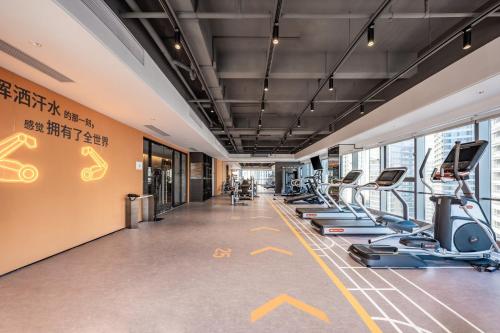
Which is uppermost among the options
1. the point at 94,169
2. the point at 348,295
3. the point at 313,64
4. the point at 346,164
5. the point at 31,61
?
the point at 313,64

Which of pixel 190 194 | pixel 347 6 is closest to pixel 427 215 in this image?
pixel 347 6

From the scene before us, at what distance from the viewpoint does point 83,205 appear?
5.25 metres

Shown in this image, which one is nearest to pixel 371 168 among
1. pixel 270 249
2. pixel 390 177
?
pixel 390 177

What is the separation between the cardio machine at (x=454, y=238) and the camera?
12.7 ft

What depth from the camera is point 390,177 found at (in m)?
5.42

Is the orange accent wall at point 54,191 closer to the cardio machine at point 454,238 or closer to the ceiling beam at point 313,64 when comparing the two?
the ceiling beam at point 313,64

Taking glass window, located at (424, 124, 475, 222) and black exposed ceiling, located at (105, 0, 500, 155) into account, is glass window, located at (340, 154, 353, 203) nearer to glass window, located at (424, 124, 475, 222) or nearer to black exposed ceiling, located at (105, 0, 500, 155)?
glass window, located at (424, 124, 475, 222)

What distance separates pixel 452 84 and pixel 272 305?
4.69m

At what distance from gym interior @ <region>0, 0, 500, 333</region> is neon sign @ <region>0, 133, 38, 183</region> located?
→ 0.08 feet

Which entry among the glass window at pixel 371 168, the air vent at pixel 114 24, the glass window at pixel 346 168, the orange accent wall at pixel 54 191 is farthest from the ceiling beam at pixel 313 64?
the glass window at pixel 346 168

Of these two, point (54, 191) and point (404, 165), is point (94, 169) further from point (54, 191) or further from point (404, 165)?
point (404, 165)

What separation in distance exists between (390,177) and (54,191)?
256 inches

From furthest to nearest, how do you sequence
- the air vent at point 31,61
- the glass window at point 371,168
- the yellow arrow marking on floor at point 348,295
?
the glass window at point 371,168, the air vent at point 31,61, the yellow arrow marking on floor at point 348,295

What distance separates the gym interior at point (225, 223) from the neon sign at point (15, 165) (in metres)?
0.02
